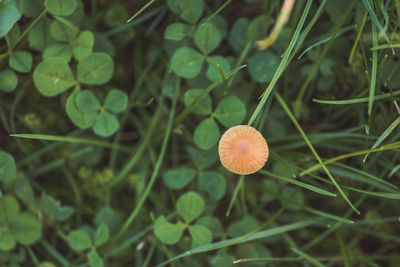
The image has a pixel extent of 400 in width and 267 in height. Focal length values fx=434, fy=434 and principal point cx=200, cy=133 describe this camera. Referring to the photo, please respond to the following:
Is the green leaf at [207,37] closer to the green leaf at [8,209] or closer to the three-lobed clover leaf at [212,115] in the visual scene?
the three-lobed clover leaf at [212,115]

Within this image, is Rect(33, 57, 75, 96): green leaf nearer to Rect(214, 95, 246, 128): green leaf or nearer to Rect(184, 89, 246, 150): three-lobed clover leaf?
Rect(184, 89, 246, 150): three-lobed clover leaf

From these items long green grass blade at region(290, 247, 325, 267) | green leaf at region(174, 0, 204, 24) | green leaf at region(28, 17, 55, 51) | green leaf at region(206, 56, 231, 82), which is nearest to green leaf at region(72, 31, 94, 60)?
green leaf at region(28, 17, 55, 51)

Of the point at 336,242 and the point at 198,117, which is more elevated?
the point at 198,117

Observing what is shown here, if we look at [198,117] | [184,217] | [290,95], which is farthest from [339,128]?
[184,217]

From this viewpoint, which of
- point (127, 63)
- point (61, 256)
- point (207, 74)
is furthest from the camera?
point (127, 63)

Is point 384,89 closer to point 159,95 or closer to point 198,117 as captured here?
point 198,117

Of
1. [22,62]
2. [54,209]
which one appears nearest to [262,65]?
[22,62]

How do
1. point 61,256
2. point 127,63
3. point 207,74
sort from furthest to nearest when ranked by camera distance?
point 127,63 → point 61,256 → point 207,74

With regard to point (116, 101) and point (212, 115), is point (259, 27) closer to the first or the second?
point (212, 115)
